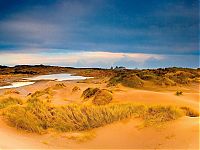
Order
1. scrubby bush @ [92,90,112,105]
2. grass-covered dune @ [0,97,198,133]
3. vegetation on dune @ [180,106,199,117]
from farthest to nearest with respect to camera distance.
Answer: scrubby bush @ [92,90,112,105], vegetation on dune @ [180,106,199,117], grass-covered dune @ [0,97,198,133]

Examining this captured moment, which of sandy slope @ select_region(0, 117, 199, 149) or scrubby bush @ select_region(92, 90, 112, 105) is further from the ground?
scrubby bush @ select_region(92, 90, 112, 105)

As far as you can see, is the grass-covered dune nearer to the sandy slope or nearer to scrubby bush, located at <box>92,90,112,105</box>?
the sandy slope

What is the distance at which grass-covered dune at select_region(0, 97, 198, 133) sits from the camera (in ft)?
33.4

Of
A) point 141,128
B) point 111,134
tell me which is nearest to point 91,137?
point 111,134

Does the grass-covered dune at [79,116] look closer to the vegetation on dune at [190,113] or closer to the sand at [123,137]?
the sand at [123,137]

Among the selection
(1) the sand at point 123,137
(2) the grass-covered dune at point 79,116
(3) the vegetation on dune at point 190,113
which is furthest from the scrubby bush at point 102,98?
(1) the sand at point 123,137

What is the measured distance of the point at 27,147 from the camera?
848cm

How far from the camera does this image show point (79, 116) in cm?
1047

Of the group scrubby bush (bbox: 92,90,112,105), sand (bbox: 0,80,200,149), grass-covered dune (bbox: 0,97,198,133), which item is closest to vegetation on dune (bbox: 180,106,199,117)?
grass-covered dune (bbox: 0,97,198,133)

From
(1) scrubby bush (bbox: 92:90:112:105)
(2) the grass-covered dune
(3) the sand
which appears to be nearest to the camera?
(3) the sand

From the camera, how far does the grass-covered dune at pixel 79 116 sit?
10.2m

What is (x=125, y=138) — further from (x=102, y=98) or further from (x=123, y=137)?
(x=102, y=98)

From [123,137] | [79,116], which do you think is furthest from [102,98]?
[123,137]

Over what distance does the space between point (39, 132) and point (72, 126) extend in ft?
2.93
